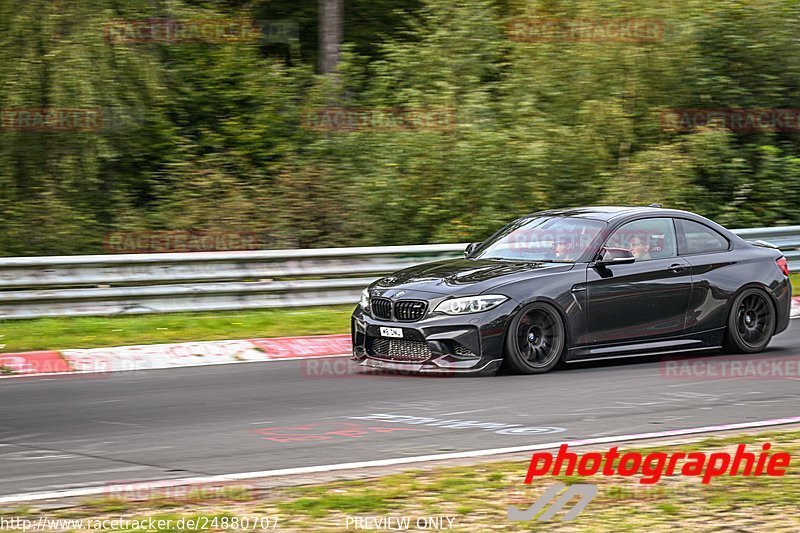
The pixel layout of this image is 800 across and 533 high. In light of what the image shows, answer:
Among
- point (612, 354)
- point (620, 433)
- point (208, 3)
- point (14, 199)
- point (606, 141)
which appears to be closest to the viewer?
point (620, 433)

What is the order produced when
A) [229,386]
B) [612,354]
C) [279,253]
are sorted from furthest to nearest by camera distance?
[279,253] < [612,354] < [229,386]

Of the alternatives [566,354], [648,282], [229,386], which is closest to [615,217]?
[648,282]

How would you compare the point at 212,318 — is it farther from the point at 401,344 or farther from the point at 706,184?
the point at 706,184

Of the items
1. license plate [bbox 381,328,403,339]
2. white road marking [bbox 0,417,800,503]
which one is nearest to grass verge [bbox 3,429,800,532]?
white road marking [bbox 0,417,800,503]

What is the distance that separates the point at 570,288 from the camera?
1122 centimetres

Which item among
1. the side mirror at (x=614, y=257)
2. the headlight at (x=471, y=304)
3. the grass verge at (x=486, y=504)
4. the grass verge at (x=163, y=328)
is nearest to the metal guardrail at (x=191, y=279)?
the grass verge at (x=163, y=328)

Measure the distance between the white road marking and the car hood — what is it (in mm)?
3046

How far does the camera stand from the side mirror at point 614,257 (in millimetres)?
11539

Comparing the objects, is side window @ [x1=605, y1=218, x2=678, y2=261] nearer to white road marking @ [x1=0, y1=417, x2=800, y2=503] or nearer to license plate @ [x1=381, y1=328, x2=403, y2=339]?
license plate @ [x1=381, y1=328, x2=403, y2=339]

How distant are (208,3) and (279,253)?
393 inches

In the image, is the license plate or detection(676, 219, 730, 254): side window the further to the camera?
detection(676, 219, 730, 254): side window

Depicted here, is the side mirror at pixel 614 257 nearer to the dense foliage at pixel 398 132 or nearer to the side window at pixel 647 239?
the side window at pixel 647 239

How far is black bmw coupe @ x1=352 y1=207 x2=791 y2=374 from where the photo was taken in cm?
1085

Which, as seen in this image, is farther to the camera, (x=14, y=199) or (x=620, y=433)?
(x=14, y=199)
